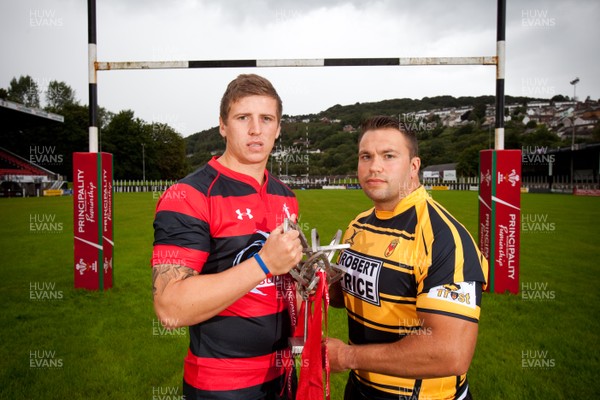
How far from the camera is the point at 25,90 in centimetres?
7819

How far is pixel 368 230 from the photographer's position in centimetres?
273

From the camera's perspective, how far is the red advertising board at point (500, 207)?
250 inches

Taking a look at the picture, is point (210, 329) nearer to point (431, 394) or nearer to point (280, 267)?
point (280, 267)

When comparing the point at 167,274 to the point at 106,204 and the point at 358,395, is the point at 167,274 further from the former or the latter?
the point at 106,204

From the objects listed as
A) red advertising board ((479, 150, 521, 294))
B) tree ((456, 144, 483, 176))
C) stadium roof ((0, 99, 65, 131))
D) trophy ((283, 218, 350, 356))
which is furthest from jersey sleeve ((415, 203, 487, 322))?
tree ((456, 144, 483, 176))

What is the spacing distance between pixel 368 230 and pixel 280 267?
109 centimetres

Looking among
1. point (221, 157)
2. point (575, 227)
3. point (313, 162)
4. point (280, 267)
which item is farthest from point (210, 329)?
point (313, 162)

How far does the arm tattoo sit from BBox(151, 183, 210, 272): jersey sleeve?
0.02 meters

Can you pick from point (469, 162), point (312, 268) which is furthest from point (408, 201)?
point (469, 162)

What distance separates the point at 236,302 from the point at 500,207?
561cm

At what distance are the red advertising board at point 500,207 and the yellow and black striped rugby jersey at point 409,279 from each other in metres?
4.51

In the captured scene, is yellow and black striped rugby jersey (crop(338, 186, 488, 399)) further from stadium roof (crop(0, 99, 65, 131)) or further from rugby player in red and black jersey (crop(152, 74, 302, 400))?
stadium roof (crop(0, 99, 65, 131))

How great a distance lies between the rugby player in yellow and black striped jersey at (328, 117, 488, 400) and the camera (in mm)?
2078

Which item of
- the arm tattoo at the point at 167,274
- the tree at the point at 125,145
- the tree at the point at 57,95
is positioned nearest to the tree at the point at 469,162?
the tree at the point at 125,145
